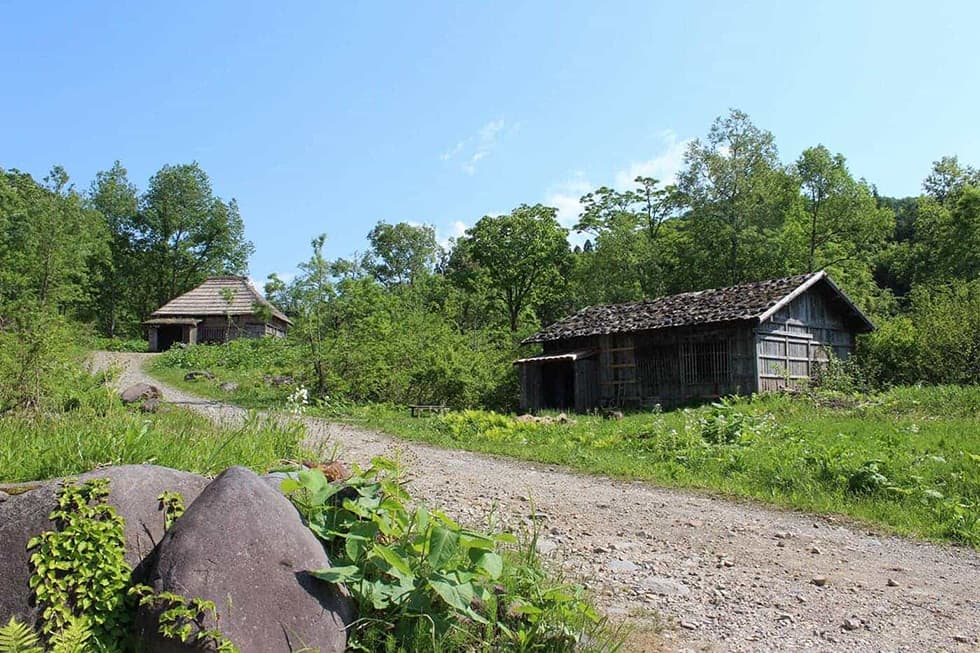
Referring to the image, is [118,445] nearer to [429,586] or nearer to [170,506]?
[170,506]

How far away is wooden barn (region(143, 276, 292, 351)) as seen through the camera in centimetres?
4566

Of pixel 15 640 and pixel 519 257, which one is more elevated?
pixel 519 257

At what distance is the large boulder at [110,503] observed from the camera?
11.5 ft

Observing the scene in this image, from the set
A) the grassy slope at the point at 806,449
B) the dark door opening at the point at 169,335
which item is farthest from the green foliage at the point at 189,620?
the dark door opening at the point at 169,335

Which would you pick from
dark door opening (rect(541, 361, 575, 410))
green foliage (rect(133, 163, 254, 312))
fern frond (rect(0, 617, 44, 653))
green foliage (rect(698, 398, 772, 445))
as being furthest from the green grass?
green foliage (rect(133, 163, 254, 312))

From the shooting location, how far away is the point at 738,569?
5.72 m

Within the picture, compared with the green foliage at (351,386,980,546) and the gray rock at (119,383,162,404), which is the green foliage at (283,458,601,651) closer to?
the green foliage at (351,386,980,546)

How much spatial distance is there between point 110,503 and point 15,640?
0.96 meters

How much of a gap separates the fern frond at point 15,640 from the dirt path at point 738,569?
3.06 m

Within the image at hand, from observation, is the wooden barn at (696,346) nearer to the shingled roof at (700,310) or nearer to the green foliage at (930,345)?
the shingled roof at (700,310)

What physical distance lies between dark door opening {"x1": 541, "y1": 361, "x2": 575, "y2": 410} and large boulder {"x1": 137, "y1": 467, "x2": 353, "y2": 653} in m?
22.5

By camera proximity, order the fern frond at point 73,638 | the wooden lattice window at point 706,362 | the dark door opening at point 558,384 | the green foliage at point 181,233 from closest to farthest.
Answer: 1. the fern frond at point 73,638
2. the wooden lattice window at point 706,362
3. the dark door opening at point 558,384
4. the green foliage at point 181,233

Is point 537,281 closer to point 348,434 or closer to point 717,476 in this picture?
point 348,434

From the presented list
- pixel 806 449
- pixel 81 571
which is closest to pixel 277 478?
pixel 81 571
